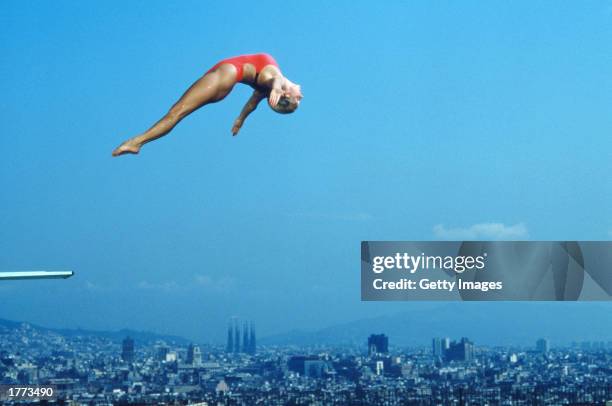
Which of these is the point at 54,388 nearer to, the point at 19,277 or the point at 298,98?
the point at 19,277

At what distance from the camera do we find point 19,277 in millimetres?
16703

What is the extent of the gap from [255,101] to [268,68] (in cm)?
58

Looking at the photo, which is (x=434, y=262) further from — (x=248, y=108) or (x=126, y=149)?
(x=126, y=149)

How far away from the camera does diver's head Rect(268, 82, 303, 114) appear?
15.2 metres

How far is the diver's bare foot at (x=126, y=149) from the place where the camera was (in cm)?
1472

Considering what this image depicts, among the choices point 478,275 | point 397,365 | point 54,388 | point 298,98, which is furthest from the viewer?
point 397,365

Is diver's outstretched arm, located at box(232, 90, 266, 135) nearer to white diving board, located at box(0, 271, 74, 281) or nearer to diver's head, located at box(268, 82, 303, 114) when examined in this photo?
diver's head, located at box(268, 82, 303, 114)

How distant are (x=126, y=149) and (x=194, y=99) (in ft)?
3.85

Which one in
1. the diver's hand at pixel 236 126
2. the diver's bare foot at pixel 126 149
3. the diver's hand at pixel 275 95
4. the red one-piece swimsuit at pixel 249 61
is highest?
the red one-piece swimsuit at pixel 249 61

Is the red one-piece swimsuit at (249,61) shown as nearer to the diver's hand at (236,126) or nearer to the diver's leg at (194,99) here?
the diver's leg at (194,99)

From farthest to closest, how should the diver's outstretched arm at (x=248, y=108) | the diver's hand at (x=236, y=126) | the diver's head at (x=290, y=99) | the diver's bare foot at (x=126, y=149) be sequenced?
1. the diver's hand at (x=236, y=126)
2. the diver's outstretched arm at (x=248, y=108)
3. the diver's head at (x=290, y=99)
4. the diver's bare foot at (x=126, y=149)

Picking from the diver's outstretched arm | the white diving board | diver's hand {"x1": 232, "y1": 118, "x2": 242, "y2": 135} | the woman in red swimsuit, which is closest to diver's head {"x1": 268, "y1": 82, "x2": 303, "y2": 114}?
the woman in red swimsuit

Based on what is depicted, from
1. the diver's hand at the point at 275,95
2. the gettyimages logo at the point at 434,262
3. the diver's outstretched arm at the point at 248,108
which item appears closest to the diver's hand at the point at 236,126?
the diver's outstretched arm at the point at 248,108

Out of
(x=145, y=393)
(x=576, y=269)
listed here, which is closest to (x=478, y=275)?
(x=576, y=269)
